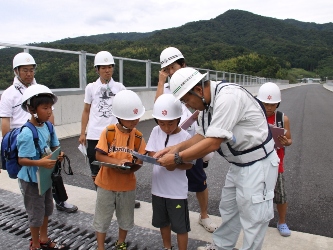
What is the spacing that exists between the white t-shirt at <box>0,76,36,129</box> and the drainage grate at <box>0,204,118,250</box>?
3.46 feet

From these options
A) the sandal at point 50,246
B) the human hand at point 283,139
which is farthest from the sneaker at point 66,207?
the human hand at point 283,139

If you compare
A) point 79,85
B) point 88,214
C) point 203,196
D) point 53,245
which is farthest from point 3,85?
point 203,196

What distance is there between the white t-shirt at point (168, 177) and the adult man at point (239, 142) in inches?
9.1

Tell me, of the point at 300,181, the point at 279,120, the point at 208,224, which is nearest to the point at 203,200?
the point at 208,224

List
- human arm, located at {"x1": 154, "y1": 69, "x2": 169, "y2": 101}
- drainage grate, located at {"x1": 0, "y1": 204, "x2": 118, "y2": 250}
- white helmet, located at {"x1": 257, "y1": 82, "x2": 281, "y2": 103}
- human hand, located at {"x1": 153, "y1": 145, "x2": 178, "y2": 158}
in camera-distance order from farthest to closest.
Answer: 1. human arm, located at {"x1": 154, "y1": 69, "x2": 169, "y2": 101}
2. white helmet, located at {"x1": 257, "y1": 82, "x2": 281, "y2": 103}
3. drainage grate, located at {"x1": 0, "y1": 204, "x2": 118, "y2": 250}
4. human hand, located at {"x1": 153, "y1": 145, "x2": 178, "y2": 158}

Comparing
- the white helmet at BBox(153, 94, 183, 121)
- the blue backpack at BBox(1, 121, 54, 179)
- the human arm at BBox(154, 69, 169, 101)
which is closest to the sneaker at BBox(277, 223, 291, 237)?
the white helmet at BBox(153, 94, 183, 121)

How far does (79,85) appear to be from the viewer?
9211 millimetres

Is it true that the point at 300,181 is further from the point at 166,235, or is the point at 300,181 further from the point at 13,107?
the point at 13,107

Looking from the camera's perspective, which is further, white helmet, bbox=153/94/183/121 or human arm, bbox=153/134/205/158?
white helmet, bbox=153/94/183/121


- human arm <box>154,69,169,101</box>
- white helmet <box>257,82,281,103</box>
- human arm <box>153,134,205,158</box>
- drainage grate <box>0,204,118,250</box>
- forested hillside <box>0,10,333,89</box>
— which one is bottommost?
drainage grate <box>0,204,118,250</box>

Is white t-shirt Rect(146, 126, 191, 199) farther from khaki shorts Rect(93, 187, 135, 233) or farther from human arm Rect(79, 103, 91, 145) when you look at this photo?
human arm Rect(79, 103, 91, 145)

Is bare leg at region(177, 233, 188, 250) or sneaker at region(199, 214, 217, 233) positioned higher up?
bare leg at region(177, 233, 188, 250)

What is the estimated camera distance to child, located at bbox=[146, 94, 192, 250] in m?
2.88

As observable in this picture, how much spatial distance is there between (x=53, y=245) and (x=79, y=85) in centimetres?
660
